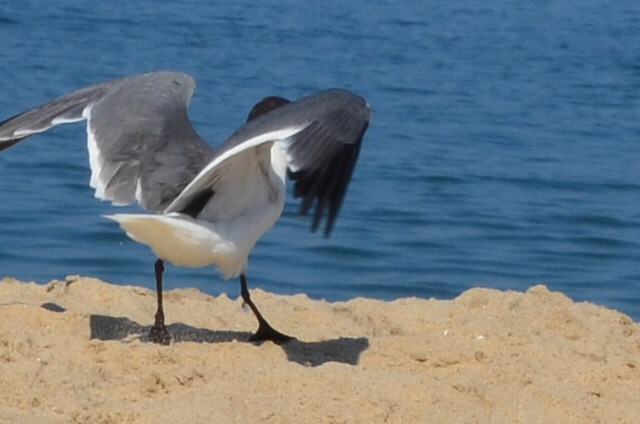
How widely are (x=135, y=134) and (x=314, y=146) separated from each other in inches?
50.9

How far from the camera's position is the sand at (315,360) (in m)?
5.46

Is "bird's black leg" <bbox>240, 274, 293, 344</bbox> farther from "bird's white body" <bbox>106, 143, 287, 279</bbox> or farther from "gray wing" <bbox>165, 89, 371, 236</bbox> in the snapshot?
"gray wing" <bbox>165, 89, 371, 236</bbox>

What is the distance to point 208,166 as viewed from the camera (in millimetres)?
→ 6035

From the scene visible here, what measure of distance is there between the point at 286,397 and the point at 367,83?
12.8 meters

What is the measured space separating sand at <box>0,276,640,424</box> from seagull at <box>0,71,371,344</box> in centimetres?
37

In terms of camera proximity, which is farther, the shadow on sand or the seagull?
the shadow on sand

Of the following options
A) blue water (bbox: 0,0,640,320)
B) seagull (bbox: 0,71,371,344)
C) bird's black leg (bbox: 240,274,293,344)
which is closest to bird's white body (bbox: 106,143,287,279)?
seagull (bbox: 0,71,371,344)

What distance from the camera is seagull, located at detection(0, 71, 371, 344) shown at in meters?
5.92

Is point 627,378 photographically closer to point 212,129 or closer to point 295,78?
point 212,129

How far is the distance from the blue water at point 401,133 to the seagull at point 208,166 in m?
2.68

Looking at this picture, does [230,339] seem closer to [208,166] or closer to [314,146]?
[208,166]

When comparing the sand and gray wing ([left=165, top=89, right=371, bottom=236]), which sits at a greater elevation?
gray wing ([left=165, top=89, right=371, bottom=236])

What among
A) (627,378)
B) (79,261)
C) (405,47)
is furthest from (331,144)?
(405,47)

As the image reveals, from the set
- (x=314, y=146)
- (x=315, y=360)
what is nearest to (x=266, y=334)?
(x=315, y=360)
